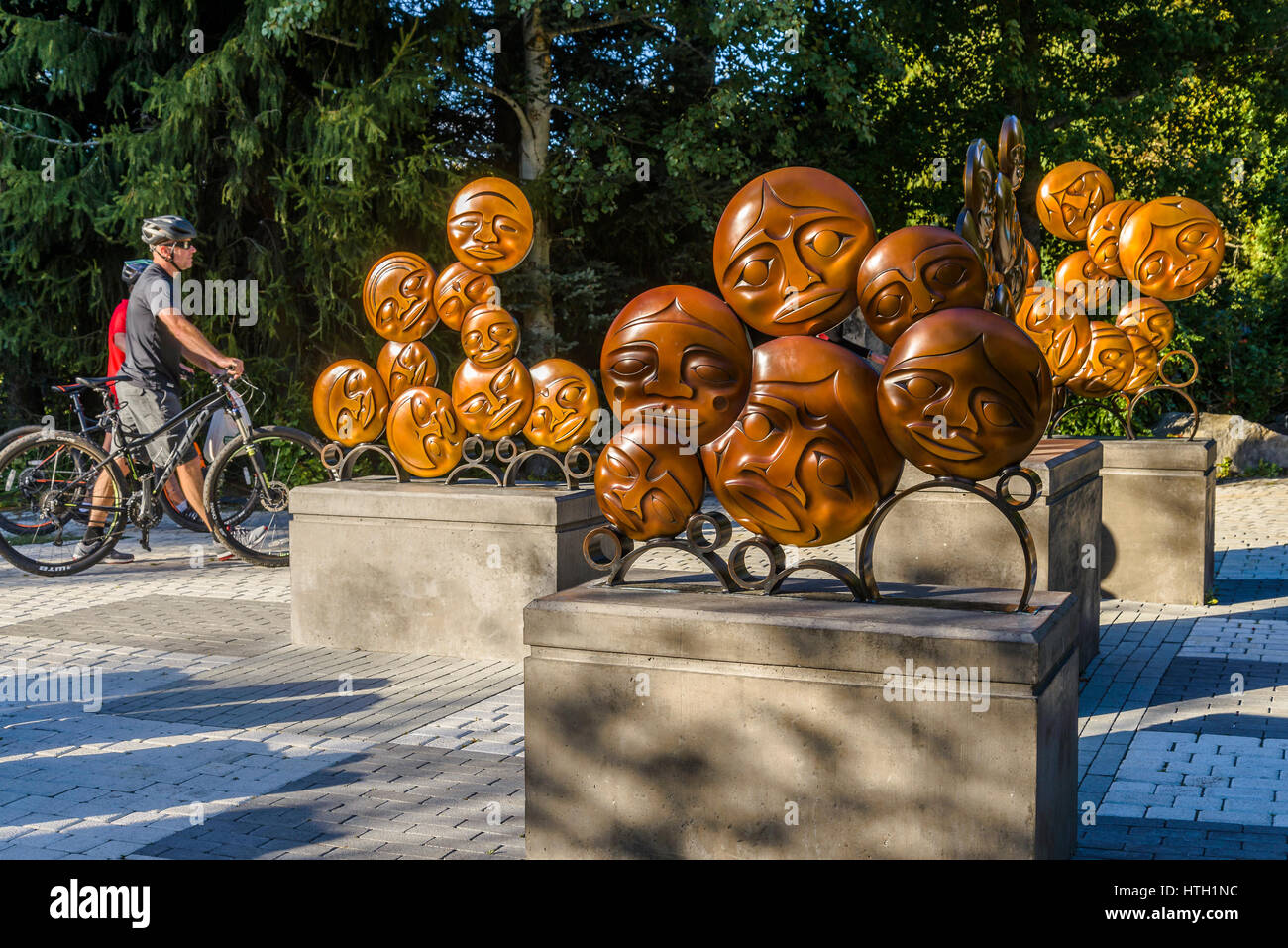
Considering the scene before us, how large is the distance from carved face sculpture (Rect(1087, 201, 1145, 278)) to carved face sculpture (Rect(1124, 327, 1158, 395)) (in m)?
0.44

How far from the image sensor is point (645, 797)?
3.72 metres

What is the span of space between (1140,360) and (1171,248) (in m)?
0.80

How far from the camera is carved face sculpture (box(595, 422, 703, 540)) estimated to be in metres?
4.11

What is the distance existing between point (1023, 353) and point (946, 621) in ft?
2.59

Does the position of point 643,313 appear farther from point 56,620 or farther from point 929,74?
point 929,74

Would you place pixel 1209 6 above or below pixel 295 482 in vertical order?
above

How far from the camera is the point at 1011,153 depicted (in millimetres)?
6930

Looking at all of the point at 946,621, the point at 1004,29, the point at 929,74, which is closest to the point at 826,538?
the point at 946,621

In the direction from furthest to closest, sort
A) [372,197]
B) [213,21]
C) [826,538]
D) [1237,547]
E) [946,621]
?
1. [213,21]
2. [372,197]
3. [1237,547]
4. [826,538]
5. [946,621]

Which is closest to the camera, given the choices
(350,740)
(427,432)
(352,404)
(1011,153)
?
(350,740)

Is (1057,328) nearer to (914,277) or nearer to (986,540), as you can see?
(986,540)

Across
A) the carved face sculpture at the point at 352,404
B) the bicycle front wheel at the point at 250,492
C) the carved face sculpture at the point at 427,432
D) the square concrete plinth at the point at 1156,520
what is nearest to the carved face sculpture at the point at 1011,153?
the square concrete plinth at the point at 1156,520

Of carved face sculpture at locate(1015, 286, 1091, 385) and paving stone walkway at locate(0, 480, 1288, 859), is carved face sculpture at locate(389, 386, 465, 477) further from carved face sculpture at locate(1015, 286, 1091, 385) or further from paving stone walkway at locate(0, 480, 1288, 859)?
carved face sculpture at locate(1015, 286, 1091, 385)

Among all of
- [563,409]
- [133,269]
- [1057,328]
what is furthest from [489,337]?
[133,269]
